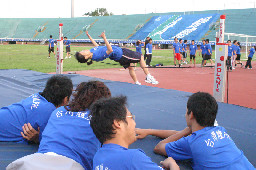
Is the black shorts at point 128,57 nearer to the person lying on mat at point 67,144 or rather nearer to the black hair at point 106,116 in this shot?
the person lying on mat at point 67,144

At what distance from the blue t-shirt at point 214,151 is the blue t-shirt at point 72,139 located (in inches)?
30.9

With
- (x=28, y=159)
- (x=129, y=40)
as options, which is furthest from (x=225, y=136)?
(x=129, y=40)

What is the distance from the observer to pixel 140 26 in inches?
Result: 1759

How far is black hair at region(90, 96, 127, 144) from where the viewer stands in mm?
1821

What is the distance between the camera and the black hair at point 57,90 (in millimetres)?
3064

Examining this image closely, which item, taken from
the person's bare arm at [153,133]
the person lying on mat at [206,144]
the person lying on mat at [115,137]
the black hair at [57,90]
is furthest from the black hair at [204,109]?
the black hair at [57,90]

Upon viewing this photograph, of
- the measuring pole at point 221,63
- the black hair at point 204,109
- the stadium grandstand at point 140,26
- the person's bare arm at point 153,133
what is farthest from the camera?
the stadium grandstand at point 140,26

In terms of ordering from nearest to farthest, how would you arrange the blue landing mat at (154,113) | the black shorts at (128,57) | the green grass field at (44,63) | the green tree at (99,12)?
the blue landing mat at (154,113) < the black shorts at (128,57) < the green grass field at (44,63) < the green tree at (99,12)

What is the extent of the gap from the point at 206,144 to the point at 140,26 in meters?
43.4

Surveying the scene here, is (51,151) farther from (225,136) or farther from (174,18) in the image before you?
(174,18)

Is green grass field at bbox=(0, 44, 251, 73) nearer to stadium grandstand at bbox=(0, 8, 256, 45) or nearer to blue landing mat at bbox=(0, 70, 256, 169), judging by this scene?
blue landing mat at bbox=(0, 70, 256, 169)

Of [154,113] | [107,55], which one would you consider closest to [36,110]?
[154,113]

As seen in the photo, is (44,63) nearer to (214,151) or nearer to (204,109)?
(204,109)

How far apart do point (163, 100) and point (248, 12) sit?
37102 mm
